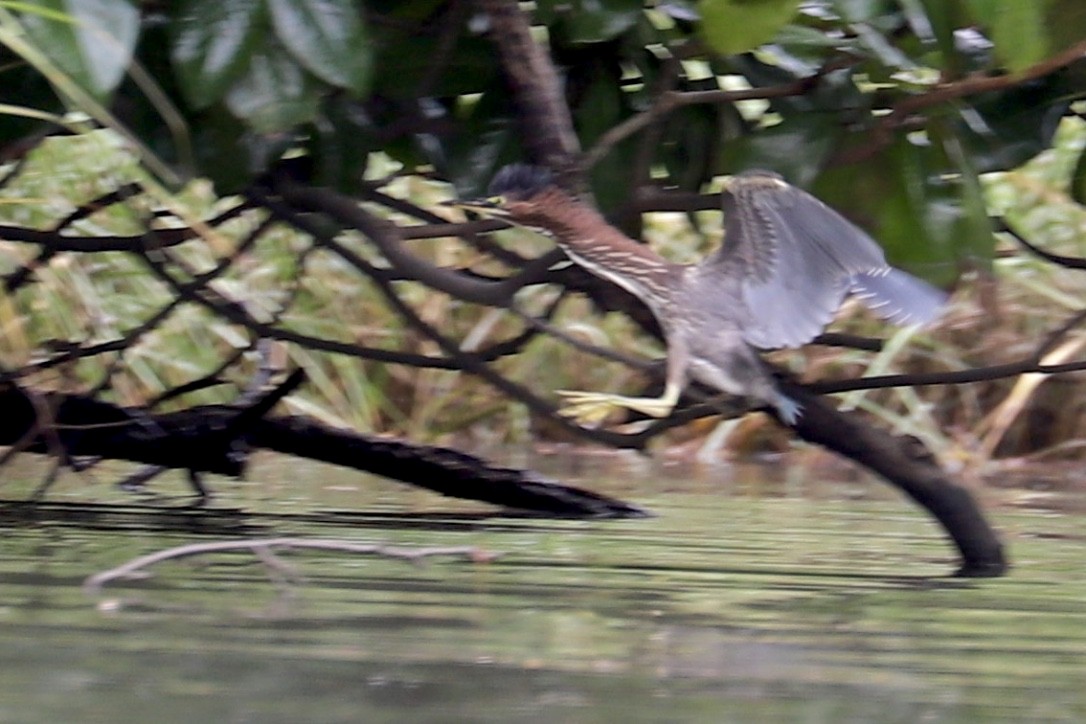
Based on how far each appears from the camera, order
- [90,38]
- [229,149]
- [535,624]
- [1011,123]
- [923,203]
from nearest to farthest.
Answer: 1. [90,38]
2. [535,624]
3. [229,149]
4. [923,203]
5. [1011,123]

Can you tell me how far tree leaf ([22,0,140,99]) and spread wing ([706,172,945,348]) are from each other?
1320 mm

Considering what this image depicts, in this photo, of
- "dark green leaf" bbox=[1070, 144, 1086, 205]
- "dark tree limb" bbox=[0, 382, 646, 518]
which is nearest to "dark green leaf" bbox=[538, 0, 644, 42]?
"dark green leaf" bbox=[1070, 144, 1086, 205]

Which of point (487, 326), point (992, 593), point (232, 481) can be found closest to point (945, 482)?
point (992, 593)

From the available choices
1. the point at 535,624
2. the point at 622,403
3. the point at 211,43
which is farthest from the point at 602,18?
the point at 535,624

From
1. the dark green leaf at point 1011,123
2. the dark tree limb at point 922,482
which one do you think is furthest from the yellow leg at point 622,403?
the dark green leaf at point 1011,123

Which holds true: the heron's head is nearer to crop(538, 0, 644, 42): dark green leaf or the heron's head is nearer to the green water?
crop(538, 0, 644, 42): dark green leaf

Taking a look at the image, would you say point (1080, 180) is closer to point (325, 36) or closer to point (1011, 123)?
point (1011, 123)

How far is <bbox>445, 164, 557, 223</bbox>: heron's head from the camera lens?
307 cm

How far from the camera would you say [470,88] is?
3188 millimetres

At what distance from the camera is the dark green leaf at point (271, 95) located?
264 cm

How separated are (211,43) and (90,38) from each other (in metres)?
0.36

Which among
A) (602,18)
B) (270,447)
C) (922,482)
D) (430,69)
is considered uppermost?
(602,18)

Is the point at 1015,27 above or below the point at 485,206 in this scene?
above

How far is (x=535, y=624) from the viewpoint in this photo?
2.43 metres
